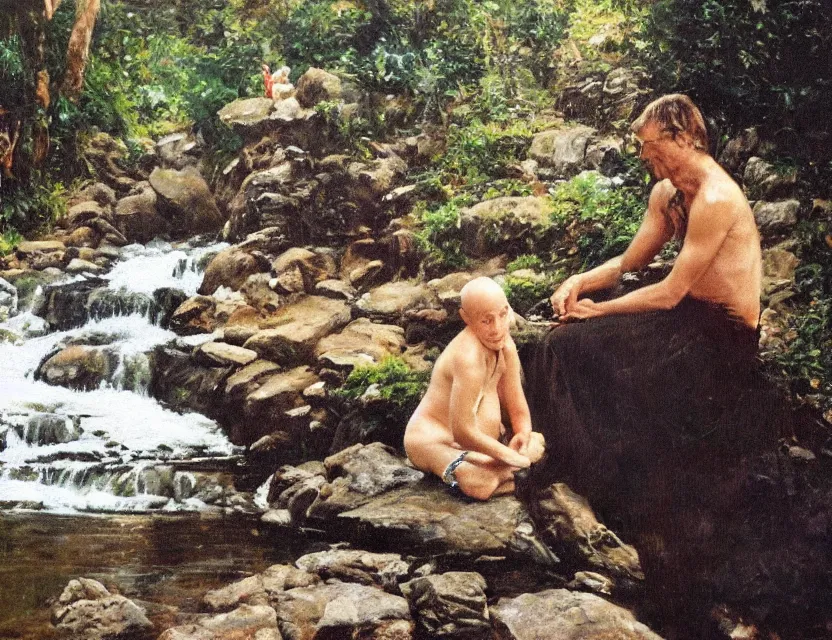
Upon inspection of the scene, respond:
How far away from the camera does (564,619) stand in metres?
2.66

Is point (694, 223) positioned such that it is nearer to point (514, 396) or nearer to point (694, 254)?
point (694, 254)

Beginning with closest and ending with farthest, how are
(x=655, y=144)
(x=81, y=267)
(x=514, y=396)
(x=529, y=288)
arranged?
(x=655, y=144) → (x=514, y=396) → (x=529, y=288) → (x=81, y=267)

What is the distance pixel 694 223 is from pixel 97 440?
3.17 meters

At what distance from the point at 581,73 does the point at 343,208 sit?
183 centimetres

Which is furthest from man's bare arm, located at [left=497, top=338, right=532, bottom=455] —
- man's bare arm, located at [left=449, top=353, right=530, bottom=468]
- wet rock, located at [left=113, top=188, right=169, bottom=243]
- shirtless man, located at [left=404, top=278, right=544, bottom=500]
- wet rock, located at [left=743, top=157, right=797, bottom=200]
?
wet rock, located at [left=113, top=188, right=169, bottom=243]

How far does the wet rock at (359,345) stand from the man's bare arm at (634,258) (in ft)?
3.46

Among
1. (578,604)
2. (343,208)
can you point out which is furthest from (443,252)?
(578,604)

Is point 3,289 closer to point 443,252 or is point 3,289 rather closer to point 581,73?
point 443,252

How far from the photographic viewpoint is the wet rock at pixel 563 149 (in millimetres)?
4469

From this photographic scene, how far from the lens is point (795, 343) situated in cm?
316

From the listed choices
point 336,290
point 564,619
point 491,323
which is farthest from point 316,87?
point 564,619

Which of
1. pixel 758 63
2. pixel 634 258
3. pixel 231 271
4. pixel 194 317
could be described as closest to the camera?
pixel 634 258

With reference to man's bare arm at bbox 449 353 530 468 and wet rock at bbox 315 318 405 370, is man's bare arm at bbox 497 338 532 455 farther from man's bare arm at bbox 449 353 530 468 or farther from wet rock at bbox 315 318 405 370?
wet rock at bbox 315 318 405 370

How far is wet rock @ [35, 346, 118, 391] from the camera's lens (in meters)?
4.38
